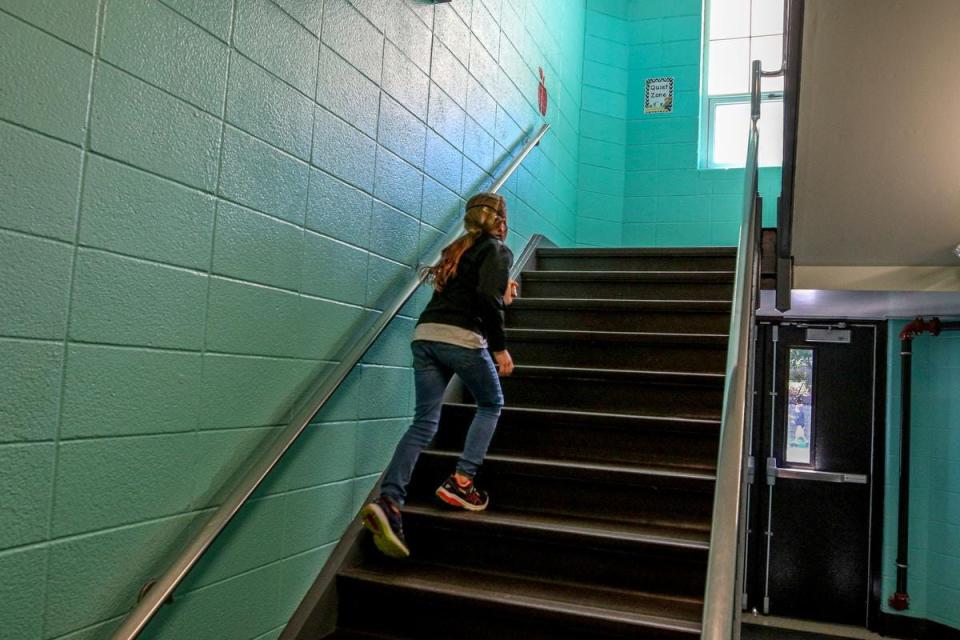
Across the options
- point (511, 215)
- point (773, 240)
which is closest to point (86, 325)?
point (511, 215)

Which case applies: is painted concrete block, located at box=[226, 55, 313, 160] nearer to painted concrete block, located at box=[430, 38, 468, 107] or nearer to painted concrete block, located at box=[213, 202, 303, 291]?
painted concrete block, located at box=[213, 202, 303, 291]

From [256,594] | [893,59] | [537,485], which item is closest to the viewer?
[256,594]

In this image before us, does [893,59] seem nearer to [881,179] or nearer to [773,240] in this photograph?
[881,179]

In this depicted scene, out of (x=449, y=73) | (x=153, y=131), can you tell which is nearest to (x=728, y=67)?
(x=449, y=73)

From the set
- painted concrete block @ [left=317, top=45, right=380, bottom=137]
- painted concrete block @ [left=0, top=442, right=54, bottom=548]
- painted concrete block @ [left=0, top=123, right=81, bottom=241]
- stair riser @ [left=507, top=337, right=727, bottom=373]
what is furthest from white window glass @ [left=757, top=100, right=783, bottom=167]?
painted concrete block @ [left=0, top=442, right=54, bottom=548]

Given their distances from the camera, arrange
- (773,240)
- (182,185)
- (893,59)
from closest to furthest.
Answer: (182,185) → (893,59) → (773,240)

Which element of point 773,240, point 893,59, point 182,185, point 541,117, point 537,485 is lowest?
point 537,485

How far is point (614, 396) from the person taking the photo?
3.11 m

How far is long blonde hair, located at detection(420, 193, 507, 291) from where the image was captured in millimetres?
2568

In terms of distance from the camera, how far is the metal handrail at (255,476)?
60.5 inches

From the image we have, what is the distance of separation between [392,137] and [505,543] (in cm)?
148

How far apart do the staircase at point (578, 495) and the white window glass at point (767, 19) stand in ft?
10.9

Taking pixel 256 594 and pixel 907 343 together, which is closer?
pixel 256 594

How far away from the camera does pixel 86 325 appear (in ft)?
4.91
